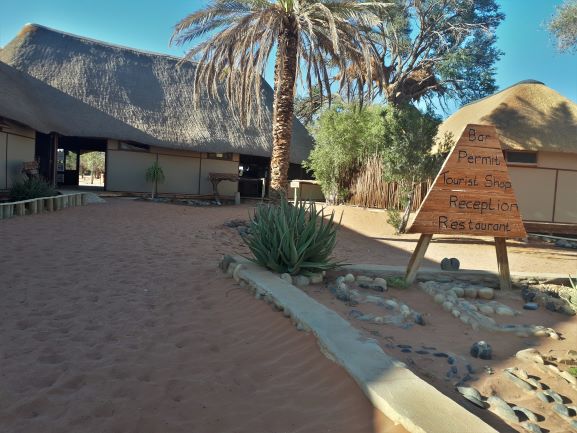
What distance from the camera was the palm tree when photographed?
1085 centimetres

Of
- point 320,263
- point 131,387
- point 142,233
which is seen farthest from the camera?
point 142,233

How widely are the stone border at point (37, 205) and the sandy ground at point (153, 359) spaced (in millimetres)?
4131

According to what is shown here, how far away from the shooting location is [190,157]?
1764 centimetres

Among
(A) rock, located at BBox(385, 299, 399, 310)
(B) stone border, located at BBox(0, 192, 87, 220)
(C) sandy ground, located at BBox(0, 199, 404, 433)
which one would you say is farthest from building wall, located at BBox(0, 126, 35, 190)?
(A) rock, located at BBox(385, 299, 399, 310)

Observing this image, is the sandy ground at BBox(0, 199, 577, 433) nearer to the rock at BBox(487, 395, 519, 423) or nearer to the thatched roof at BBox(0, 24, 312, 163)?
the rock at BBox(487, 395, 519, 423)

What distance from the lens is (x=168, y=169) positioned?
682 inches

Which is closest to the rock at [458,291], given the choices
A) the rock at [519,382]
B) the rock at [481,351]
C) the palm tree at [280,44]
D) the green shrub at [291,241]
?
the green shrub at [291,241]

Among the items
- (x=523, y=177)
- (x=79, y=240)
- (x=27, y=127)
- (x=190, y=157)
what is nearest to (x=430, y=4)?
(x=523, y=177)

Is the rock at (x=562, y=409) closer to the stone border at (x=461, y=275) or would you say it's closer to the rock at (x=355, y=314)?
the rock at (x=355, y=314)

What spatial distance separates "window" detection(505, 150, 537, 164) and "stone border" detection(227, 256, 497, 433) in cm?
1138

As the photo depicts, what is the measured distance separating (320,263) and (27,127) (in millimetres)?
12278

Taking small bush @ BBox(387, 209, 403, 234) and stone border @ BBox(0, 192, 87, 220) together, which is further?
small bush @ BBox(387, 209, 403, 234)

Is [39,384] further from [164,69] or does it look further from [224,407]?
[164,69]

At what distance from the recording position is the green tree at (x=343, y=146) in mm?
13977
